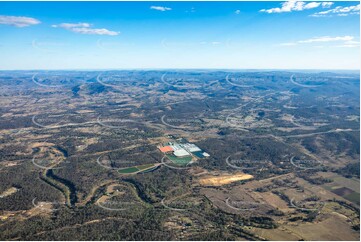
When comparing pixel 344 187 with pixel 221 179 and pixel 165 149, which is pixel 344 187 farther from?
pixel 165 149

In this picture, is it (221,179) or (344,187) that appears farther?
(221,179)

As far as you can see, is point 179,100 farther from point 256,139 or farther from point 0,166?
point 0,166

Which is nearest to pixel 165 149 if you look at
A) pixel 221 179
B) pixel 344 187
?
pixel 221 179

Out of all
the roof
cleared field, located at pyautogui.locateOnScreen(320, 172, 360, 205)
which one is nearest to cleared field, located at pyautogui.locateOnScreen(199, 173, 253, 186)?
cleared field, located at pyautogui.locateOnScreen(320, 172, 360, 205)

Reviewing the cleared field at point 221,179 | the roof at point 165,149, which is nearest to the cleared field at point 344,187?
the cleared field at point 221,179

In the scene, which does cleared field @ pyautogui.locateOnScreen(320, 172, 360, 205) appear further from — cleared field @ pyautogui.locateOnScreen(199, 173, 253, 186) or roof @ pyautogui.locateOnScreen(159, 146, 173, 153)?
roof @ pyautogui.locateOnScreen(159, 146, 173, 153)

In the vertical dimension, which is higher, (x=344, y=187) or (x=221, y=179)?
(x=344, y=187)

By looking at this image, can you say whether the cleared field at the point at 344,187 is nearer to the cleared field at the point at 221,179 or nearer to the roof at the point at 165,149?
the cleared field at the point at 221,179

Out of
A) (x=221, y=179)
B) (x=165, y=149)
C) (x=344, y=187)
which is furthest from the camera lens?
(x=165, y=149)
